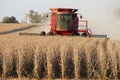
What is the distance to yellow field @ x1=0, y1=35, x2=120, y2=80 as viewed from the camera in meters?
12.1

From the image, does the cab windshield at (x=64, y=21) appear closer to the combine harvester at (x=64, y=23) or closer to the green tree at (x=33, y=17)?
the combine harvester at (x=64, y=23)

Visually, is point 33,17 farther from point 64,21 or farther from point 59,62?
point 59,62

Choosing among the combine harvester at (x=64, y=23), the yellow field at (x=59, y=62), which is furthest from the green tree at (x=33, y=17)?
the yellow field at (x=59, y=62)

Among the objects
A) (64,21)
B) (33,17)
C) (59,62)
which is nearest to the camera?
(59,62)

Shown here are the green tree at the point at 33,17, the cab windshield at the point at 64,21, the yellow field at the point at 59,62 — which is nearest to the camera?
the yellow field at the point at 59,62

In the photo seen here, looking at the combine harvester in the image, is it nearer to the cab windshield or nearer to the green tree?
the cab windshield

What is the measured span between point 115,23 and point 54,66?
98.1 ft

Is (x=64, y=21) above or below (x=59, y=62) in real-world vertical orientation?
below

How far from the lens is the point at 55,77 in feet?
39.8

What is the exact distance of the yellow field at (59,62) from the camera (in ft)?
39.5

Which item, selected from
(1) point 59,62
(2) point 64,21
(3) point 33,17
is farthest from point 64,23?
(3) point 33,17

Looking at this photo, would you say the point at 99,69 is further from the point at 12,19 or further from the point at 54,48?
the point at 12,19

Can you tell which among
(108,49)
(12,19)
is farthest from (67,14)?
(12,19)

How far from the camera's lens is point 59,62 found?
12.3 m
